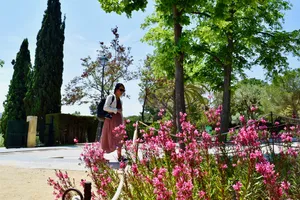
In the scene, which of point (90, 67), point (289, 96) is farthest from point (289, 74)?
point (289, 96)

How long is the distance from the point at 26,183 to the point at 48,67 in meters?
19.5

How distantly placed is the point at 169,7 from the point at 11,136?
13.7 metres

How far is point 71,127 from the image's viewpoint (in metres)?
21.7

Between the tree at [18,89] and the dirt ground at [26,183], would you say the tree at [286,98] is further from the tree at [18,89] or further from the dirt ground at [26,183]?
the dirt ground at [26,183]

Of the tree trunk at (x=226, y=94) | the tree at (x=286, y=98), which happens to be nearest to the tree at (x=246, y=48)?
the tree trunk at (x=226, y=94)

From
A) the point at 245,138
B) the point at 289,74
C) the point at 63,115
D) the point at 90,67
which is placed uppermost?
the point at 90,67

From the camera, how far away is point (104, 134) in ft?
25.8

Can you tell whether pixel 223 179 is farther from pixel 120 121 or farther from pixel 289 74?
pixel 289 74

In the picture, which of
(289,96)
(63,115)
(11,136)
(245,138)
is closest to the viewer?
(245,138)

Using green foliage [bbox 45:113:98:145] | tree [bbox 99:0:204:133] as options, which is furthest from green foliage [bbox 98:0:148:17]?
green foliage [bbox 45:113:98:145]

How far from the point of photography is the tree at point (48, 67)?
23.9 m

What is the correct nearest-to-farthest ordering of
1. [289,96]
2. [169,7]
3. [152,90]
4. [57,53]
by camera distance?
1. [169,7]
2. [57,53]
3. [152,90]
4. [289,96]

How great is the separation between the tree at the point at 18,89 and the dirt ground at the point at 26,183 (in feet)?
62.6

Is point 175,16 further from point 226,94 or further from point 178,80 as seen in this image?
point 226,94
